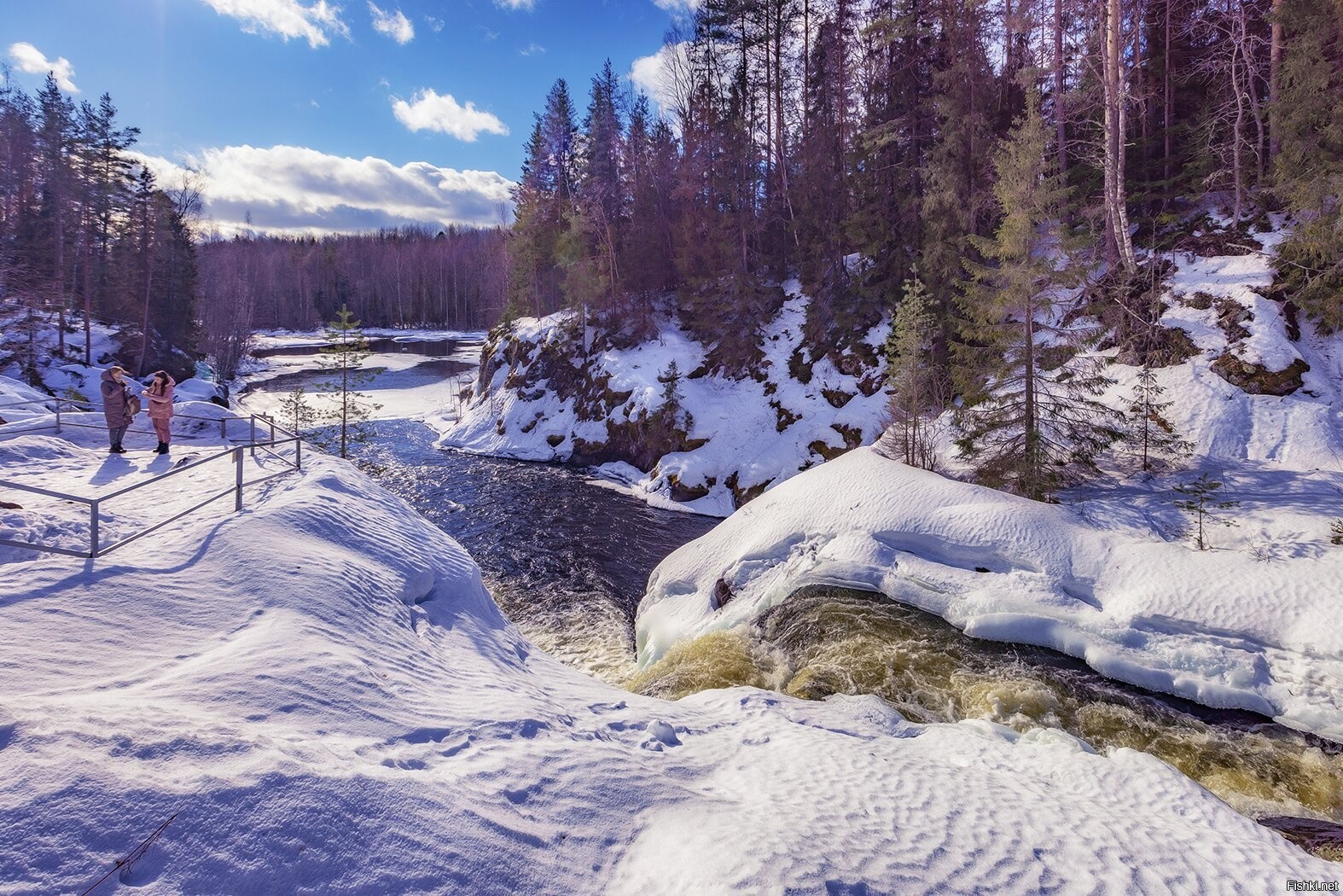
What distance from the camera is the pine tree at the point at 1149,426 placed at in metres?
12.6

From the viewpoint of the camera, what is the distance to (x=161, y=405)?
11812 mm

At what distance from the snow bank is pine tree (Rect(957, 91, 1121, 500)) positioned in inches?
313

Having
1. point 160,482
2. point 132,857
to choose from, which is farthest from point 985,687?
point 160,482

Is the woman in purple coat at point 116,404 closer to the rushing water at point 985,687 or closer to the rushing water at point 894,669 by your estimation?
the rushing water at point 894,669

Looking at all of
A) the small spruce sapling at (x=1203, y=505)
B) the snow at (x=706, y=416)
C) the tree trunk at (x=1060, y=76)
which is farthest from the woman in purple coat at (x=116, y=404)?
the tree trunk at (x=1060, y=76)

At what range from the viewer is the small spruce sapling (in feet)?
33.3

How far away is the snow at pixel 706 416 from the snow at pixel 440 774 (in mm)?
15042

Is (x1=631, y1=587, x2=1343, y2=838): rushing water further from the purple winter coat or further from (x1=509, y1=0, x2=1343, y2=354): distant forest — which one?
the purple winter coat

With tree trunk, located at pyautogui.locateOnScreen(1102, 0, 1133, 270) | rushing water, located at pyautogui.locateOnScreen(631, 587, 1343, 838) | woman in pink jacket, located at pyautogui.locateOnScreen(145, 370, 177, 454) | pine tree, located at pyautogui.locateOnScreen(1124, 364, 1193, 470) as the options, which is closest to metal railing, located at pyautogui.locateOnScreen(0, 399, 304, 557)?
woman in pink jacket, located at pyautogui.locateOnScreen(145, 370, 177, 454)

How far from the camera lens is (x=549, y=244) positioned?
3975 centimetres

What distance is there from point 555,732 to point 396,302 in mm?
101214

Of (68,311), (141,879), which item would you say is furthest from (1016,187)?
(68,311)

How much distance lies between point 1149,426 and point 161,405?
2237 cm

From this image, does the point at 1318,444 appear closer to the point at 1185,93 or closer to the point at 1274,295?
the point at 1274,295
